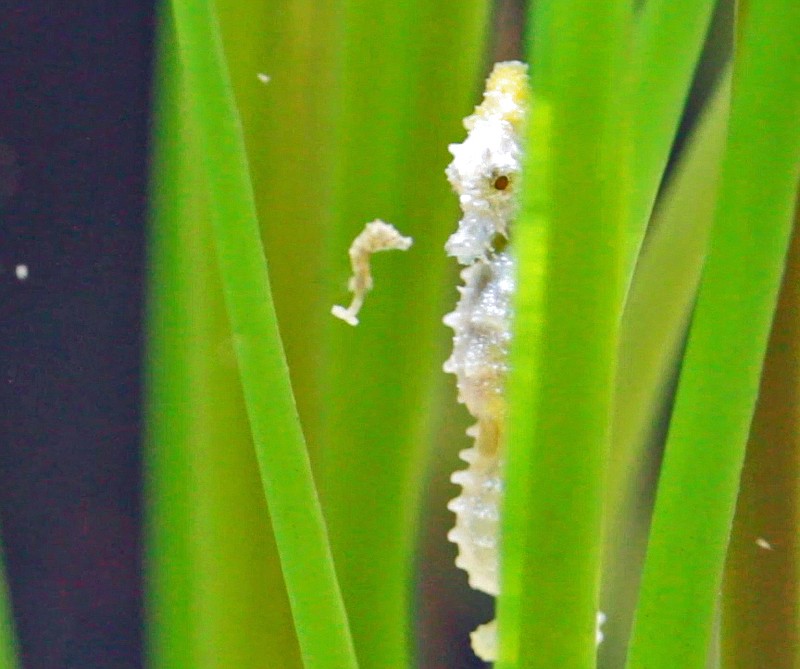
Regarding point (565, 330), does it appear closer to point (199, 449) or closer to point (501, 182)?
point (501, 182)

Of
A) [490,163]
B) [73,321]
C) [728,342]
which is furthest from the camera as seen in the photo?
[73,321]

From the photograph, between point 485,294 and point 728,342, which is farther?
point 485,294

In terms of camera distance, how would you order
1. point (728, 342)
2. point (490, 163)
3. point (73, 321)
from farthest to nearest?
1. point (73, 321)
2. point (490, 163)
3. point (728, 342)

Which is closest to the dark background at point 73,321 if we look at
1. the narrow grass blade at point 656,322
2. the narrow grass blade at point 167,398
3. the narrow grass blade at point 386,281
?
the narrow grass blade at point 167,398

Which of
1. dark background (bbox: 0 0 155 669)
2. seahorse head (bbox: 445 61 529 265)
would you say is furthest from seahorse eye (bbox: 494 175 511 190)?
dark background (bbox: 0 0 155 669)

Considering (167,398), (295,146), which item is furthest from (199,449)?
(295,146)

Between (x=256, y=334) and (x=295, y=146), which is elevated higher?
(x=295, y=146)

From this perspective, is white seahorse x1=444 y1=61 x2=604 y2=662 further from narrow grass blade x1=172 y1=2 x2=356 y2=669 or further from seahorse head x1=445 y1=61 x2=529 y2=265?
narrow grass blade x1=172 y1=2 x2=356 y2=669

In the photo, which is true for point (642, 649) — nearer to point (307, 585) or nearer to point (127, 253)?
point (307, 585)

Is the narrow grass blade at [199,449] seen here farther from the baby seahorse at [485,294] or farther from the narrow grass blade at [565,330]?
the narrow grass blade at [565,330]
